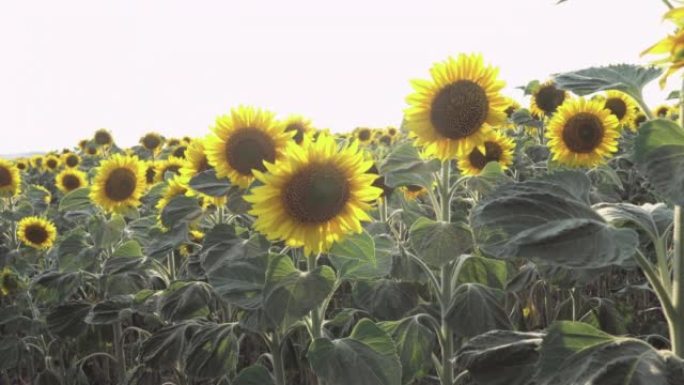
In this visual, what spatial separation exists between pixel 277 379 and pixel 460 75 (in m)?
1.47

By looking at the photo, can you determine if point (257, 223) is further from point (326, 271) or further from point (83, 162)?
point (83, 162)

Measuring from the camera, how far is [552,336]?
1.28 meters

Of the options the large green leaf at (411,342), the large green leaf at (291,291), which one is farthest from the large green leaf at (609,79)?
the large green leaf at (411,342)

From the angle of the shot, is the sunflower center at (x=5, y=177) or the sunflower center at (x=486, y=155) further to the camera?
the sunflower center at (x=5, y=177)

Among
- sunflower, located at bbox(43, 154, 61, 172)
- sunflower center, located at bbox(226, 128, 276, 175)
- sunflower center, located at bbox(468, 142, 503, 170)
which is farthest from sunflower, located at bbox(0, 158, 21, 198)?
sunflower center, located at bbox(226, 128, 276, 175)

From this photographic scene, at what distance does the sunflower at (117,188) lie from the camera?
4.10 m

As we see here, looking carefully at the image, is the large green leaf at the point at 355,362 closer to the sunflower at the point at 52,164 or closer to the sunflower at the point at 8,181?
the sunflower at the point at 8,181

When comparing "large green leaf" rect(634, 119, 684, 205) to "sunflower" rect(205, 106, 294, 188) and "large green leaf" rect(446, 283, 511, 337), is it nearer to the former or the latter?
"large green leaf" rect(446, 283, 511, 337)

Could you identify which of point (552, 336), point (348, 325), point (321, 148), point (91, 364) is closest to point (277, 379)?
point (348, 325)

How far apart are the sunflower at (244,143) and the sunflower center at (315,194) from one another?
47cm

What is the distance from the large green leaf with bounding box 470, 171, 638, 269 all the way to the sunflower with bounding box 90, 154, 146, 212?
3.22 metres

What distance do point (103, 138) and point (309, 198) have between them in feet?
36.5

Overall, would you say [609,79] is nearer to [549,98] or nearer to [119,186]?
[119,186]

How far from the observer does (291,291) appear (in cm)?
Result: 186
